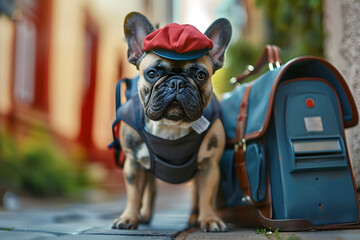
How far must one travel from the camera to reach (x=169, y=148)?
1802 millimetres

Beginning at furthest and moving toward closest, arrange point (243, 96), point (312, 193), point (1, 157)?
point (1, 157) < point (243, 96) < point (312, 193)

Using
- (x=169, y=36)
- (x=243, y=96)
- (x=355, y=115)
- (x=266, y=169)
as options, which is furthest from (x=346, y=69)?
(x=169, y=36)

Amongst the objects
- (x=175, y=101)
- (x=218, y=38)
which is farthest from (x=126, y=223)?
(x=218, y=38)

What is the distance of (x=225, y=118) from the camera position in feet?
7.20

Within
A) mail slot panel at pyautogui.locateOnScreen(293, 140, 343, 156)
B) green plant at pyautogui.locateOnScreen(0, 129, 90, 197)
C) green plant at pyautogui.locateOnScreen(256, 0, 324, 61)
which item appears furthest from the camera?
green plant at pyautogui.locateOnScreen(0, 129, 90, 197)

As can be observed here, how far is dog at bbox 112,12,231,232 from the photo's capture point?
1613mm

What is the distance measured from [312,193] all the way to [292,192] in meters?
0.08

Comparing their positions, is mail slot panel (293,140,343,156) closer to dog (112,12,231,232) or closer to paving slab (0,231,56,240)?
dog (112,12,231,232)

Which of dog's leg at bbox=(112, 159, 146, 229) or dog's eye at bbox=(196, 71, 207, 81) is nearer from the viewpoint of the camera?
dog's eye at bbox=(196, 71, 207, 81)

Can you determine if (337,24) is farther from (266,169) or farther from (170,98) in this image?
(170,98)

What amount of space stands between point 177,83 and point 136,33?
409 mm

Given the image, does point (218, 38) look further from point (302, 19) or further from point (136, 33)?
point (302, 19)

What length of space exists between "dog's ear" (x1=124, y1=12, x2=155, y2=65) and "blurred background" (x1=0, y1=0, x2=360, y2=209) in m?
0.35

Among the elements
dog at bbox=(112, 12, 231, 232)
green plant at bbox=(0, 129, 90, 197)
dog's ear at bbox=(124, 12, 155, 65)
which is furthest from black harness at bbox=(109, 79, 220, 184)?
green plant at bbox=(0, 129, 90, 197)
